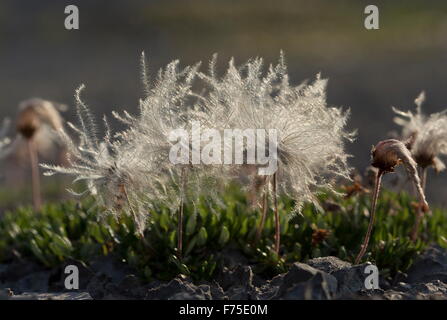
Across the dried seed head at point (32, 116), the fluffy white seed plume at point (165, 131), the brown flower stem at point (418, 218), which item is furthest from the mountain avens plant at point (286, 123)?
the dried seed head at point (32, 116)

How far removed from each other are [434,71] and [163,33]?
41.7 feet

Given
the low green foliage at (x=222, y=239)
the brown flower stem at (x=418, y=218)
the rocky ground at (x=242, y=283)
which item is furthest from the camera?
the brown flower stem at (x=418, y=218)

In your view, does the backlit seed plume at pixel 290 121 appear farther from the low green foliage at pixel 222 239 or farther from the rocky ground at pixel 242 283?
the low green foliage at pixel 222 239

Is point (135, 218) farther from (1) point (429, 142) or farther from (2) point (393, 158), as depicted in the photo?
(1) point (429, 142)

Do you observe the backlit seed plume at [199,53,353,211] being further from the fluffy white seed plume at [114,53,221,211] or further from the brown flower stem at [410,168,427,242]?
the brown flower stem at [410,168,427,242]

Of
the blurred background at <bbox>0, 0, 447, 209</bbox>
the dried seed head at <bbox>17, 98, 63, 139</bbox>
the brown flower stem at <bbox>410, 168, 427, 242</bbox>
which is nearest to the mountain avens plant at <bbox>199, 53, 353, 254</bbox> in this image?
the brown flower stem at <bbox>410, 168, 427, 242</bbox>

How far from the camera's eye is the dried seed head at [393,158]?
4.96 meters

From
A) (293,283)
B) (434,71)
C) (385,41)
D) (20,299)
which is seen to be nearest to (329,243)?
(293,283)

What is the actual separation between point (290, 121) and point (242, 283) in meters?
1.25

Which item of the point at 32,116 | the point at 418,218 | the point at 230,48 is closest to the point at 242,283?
the point at 418,218

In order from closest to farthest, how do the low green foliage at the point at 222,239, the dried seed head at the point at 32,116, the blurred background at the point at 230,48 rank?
the low green foliage at the point at 222,239, the dried seed head at the point at 32,116, the blurred background at the point at 230,48

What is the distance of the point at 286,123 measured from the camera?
5406 mm

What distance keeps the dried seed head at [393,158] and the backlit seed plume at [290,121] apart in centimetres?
35

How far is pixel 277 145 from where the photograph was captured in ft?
17.5
